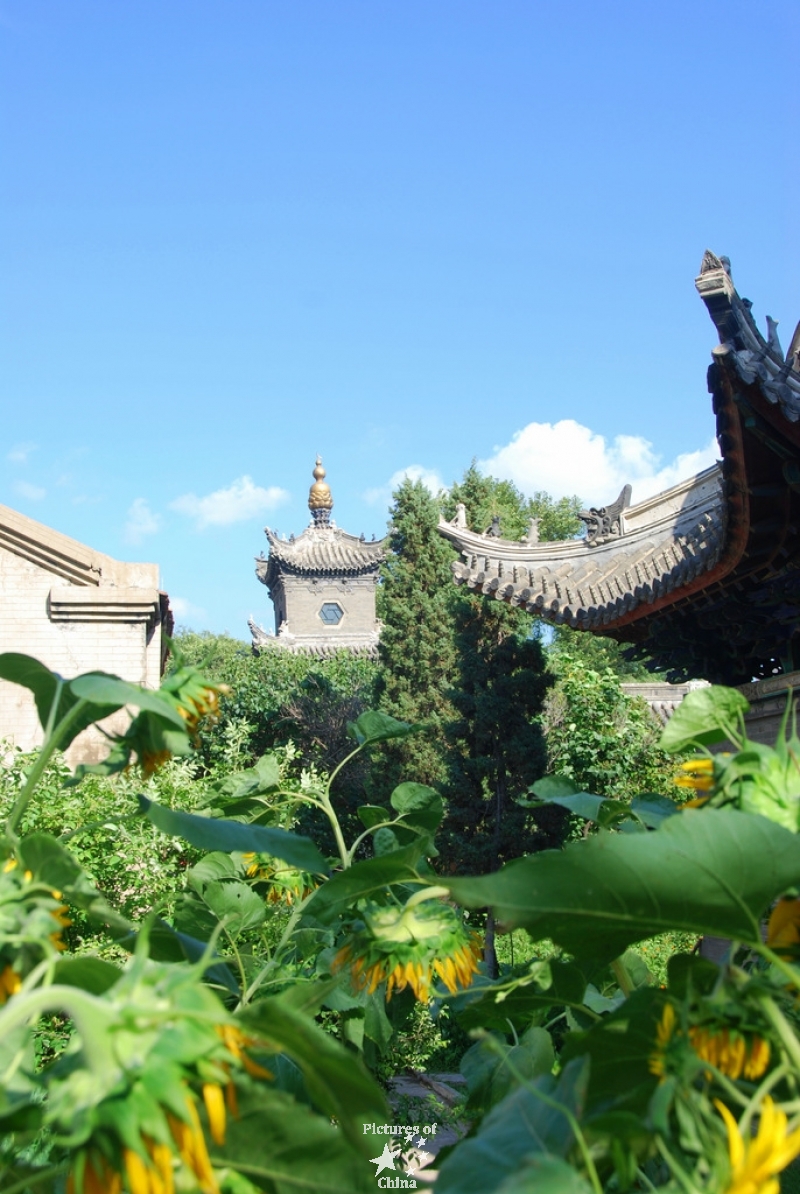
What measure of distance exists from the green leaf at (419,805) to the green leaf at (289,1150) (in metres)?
0.52

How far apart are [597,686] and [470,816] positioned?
2159mm

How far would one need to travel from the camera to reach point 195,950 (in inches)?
28.3

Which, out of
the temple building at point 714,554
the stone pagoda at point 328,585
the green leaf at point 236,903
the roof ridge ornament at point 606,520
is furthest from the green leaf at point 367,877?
the stone pagoda at point 328,585

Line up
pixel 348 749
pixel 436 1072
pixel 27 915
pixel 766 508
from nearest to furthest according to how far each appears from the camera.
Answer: pixel 27 915 < pixel 766 508 < pixel 436 1072 < pixel 348 749

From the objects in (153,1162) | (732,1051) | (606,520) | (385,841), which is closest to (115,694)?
(153,1162)

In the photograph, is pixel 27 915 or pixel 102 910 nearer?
pixel 27 915

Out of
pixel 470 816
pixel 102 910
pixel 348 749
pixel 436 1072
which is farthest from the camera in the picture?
pixel 348 749

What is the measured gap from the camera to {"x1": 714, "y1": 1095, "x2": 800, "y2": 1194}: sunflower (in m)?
0.40

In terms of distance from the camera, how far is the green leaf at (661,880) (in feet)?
1.64

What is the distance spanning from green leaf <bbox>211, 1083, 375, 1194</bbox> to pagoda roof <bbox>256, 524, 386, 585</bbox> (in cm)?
3083

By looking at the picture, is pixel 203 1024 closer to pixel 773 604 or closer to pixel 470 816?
pixel 773 604

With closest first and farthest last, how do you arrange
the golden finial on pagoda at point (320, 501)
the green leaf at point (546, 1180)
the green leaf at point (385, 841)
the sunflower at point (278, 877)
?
the green leaf at point (546, 1180) < the green leaf at point (385, 841) < the sunflower at point (278, 877) < the golden finial on pagoda at point (320, 501)

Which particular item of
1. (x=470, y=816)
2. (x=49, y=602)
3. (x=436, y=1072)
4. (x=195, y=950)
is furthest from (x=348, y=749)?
(x=195, y=950)

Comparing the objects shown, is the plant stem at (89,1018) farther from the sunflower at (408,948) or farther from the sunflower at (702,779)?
the sunflower at (408,948)
